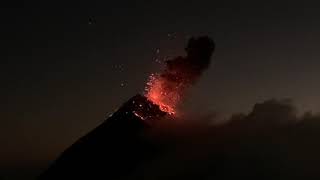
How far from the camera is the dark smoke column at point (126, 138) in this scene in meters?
110

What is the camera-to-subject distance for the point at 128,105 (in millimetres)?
112938

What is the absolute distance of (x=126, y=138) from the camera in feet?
389

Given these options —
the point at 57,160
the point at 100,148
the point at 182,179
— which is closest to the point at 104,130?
the point at 100,148

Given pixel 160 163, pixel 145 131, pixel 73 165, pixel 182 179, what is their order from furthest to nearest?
pixel 182 179
pixel 160 163
pixel 73 165
pixel 145 131

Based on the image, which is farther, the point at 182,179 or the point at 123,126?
the point at 182,179

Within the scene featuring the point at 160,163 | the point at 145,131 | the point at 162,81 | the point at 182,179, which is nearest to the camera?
the point at 162,81

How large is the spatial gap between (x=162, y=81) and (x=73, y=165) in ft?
91.4

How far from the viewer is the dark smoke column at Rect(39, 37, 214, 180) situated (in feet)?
362

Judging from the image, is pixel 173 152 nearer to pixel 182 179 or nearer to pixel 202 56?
pixel 182 179

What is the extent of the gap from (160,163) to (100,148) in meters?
20.7

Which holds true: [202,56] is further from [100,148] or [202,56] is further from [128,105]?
[100,148]

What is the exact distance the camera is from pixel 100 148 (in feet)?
402

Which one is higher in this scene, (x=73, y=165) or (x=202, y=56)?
(x=202, y=56)

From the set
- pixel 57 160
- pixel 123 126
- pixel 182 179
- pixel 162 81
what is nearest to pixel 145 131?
pixel 123 126
